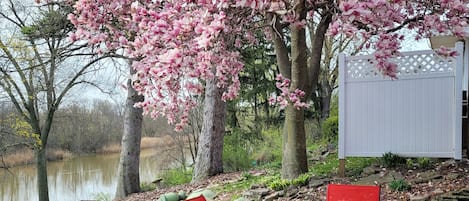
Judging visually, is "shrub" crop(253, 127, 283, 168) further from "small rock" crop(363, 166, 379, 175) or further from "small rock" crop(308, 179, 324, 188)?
"small rock" crop(308, 179, 324, 188)

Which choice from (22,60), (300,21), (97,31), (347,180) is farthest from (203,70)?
(22,60)

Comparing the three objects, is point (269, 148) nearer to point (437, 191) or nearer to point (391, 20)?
point (437, 191)

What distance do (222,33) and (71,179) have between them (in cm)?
942

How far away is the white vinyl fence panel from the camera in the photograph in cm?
445

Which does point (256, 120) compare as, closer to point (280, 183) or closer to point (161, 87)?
point (280, 183)

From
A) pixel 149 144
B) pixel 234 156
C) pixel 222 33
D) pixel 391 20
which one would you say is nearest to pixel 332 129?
pixel 234 156

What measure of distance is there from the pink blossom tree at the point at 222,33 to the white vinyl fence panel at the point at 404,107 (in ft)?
1.83

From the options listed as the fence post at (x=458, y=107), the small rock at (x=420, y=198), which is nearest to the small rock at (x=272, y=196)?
the small rock at (x=420, y=198)

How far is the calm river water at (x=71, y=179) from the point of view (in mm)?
10109

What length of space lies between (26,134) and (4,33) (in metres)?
2.20

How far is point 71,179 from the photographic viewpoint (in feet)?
36.1

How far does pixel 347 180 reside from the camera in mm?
4359

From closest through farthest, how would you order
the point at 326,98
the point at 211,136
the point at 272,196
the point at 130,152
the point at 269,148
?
the point at 272,196, the point at 211,136, the point at 130,152, the point at 269,148, the point at 326,98

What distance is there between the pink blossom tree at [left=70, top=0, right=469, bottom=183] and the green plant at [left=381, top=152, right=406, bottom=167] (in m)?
0.88
